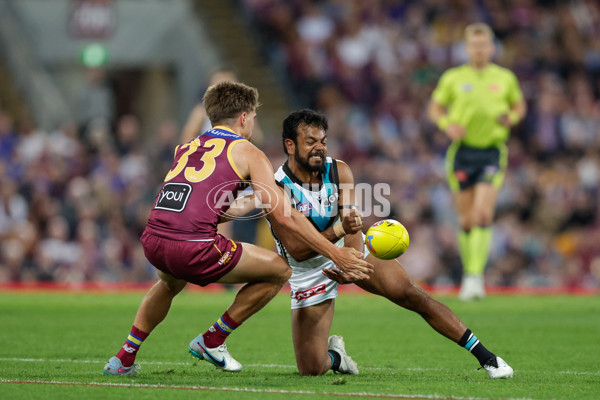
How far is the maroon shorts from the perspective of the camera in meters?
6.84

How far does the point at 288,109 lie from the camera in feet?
76.3

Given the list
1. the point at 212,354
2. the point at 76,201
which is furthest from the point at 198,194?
the point at 76,201

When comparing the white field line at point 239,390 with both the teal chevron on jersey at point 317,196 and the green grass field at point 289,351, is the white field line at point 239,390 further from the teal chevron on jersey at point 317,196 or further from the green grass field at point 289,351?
the teal chevron on jersey at point 317,196

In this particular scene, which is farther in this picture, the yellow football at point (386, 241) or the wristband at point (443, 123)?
the wristband at point (443, 123)

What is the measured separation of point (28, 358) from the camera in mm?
8094

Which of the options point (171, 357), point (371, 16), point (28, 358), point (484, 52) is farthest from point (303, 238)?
point (371, 16)

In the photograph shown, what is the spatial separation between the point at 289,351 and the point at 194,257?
2.29 meters

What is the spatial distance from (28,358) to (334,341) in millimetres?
2411

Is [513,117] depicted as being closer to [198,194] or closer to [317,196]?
[317,196]

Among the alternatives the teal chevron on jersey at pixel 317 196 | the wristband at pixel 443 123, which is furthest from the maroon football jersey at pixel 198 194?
the wristband at pixel 443 123

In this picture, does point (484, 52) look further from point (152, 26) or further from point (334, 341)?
point (152, 26)

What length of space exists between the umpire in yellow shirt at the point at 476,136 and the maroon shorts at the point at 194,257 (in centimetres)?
612

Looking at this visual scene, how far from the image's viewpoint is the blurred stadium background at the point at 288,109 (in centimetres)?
1761

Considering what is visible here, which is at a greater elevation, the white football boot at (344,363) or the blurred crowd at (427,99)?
the blurred crowd at (427,99)
